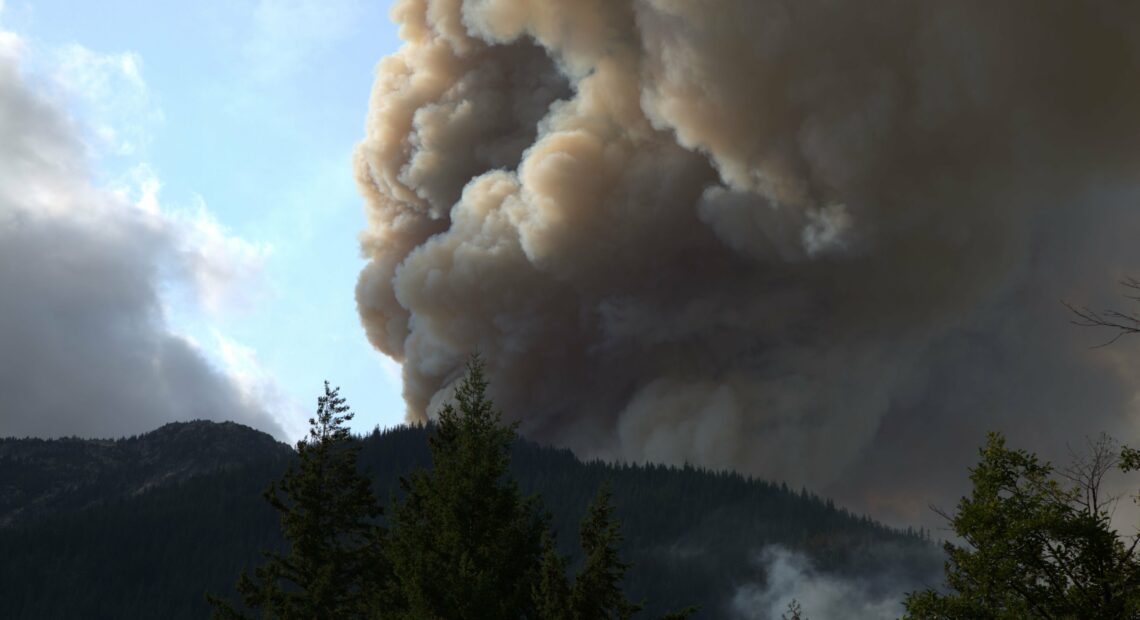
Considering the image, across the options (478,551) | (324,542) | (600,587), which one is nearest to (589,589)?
(600,587)

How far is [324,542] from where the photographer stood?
131 ft

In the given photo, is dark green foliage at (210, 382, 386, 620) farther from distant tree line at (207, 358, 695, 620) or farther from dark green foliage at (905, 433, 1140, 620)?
dark green foliage at (905, 433, 1140, 620)

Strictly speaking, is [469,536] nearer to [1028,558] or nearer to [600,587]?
[600,587]

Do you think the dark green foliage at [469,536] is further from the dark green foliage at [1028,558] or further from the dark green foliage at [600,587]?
the dark green foliage at [1028,558]

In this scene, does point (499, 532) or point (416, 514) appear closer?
point (499, 532)

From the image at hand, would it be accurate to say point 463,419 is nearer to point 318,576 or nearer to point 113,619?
point 318,576

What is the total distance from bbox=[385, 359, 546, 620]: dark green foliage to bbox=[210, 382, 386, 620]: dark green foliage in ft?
26.2

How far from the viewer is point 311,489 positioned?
4000 centimetres

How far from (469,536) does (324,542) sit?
1341cm

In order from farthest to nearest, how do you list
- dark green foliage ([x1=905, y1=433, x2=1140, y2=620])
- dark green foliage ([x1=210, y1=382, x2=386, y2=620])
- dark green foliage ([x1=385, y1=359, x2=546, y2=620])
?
1. dark green foliage ([x1=210, y1=382, x2=386, y2=620])
2. dark green foliage ([x1=385, y1=359, x2=546, y2=620])
3. dark green foliage ([x1=905, y1=433, x2=1140, y2=620])

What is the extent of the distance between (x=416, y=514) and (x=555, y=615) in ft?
25.6

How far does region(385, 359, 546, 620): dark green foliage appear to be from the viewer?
26.2 metres

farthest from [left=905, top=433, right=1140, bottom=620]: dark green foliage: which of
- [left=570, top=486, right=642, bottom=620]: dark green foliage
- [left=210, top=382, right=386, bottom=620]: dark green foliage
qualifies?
[left=210, top=382, right=386, bottom=620]: dark green foliage

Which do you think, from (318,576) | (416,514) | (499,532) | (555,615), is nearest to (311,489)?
(318,576)
